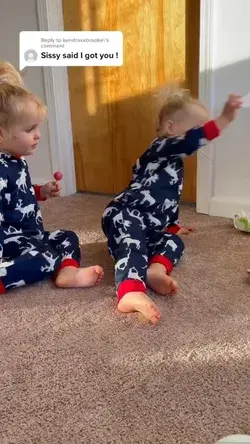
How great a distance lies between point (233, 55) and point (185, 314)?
35.7 inches

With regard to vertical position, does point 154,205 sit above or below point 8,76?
below

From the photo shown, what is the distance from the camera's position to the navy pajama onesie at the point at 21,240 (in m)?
1.13

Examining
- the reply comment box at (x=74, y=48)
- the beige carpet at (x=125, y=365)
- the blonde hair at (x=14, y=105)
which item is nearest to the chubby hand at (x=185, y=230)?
the beige carpet at (x=125, y=365)

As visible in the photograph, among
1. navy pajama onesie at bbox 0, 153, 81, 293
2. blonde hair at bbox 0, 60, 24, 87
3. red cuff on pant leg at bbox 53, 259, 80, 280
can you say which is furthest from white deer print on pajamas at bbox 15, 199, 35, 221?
blonde hair at bbox 0, 60, 24, 87

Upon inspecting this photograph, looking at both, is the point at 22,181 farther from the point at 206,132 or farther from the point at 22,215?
the point at 206,132

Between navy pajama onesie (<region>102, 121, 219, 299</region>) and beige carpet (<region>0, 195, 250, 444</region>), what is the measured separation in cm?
8

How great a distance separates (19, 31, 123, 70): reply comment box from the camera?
1770 millimetres

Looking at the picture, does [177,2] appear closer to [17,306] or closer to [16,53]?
[16,53]

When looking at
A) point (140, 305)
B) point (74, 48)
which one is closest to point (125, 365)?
point (140, 305)

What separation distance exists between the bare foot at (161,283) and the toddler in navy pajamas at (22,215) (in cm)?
13

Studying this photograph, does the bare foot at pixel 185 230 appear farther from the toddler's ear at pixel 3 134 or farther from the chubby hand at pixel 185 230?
the toddler's ear at pixel 3 134

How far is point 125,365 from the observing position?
2.73ft

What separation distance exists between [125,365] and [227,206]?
3.08ft

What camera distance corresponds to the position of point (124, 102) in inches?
72.6
